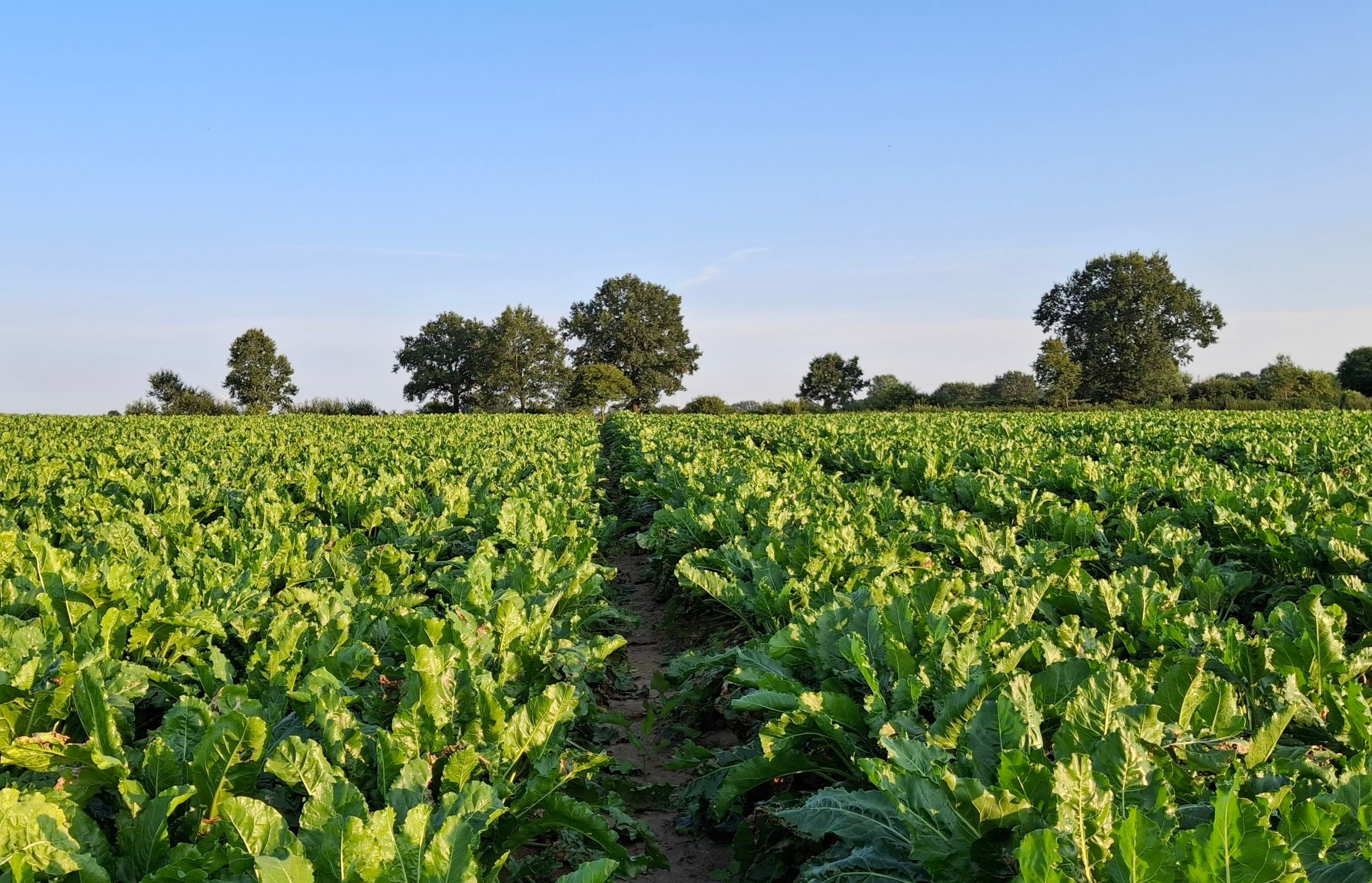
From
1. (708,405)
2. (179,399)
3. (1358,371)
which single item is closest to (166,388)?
(179,399)

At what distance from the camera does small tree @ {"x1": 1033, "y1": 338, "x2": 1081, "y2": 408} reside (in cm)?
5847

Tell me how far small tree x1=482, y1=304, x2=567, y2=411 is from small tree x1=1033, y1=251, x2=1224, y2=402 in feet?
139

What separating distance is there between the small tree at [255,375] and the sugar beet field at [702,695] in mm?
74896

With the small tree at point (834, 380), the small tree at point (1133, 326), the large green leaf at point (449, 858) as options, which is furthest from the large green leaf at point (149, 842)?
the small tree at point (834, 380)

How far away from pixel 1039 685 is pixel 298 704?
9.02 feet

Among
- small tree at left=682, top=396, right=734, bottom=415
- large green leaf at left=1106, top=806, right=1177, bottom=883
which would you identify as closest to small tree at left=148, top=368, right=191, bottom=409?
small tree at left=682, top=396, right=734, bottom=415

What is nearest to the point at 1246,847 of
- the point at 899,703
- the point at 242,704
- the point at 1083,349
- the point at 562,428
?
the point at 899,703

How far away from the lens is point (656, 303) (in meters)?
82.5

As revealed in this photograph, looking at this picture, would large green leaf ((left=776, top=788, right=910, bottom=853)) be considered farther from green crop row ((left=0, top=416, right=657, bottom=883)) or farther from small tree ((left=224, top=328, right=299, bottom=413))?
small tree ((left=224, top=328, right=299, bottom=413))

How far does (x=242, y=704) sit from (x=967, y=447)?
13239mm

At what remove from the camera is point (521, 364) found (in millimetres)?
74812

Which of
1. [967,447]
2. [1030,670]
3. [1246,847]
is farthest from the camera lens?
[967,447]

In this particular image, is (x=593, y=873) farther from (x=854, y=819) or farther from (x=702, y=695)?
(x=702, y=695)

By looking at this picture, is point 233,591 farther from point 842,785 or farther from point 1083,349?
point 1083,349
